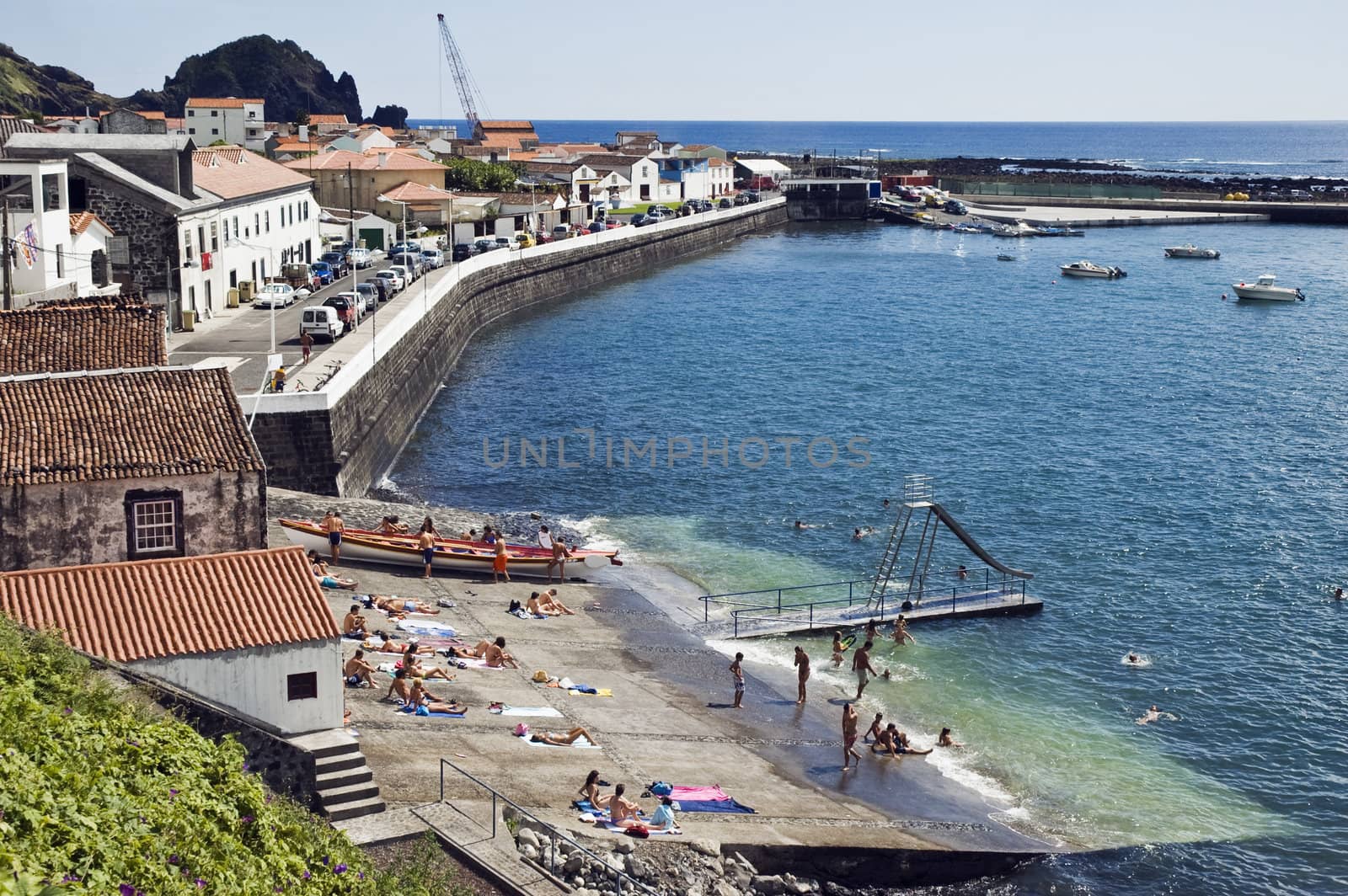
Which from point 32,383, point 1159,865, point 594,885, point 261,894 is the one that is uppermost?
point 32,383

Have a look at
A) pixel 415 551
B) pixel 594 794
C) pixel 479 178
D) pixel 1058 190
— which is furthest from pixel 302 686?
pixel 1058 190

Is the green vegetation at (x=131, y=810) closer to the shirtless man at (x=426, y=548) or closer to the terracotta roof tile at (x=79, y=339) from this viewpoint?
the terracotta roof tile at (x=79, y=339)

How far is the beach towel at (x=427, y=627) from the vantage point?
98.7ft

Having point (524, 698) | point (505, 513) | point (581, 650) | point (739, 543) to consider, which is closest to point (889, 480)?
point (739, 543)

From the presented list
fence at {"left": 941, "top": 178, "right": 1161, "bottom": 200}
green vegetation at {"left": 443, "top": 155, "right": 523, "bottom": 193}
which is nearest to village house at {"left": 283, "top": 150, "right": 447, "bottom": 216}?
green vegetation at {"left": 443, "top": 155, "right": 523, "bottom": 193}

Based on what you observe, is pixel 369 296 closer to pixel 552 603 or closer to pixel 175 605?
pixel 552 603

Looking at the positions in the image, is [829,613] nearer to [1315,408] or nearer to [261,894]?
[261,894]

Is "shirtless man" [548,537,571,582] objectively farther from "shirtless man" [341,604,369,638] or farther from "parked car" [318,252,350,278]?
"parked car" [318,252,350,278]

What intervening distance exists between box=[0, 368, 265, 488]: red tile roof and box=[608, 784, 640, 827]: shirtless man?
9.12 metres

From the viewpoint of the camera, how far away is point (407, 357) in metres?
58.5

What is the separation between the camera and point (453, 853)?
736 inches

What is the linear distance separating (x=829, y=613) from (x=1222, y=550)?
1438 cm

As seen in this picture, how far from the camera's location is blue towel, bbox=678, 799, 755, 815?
76.1ft

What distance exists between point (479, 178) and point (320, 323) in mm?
61556
